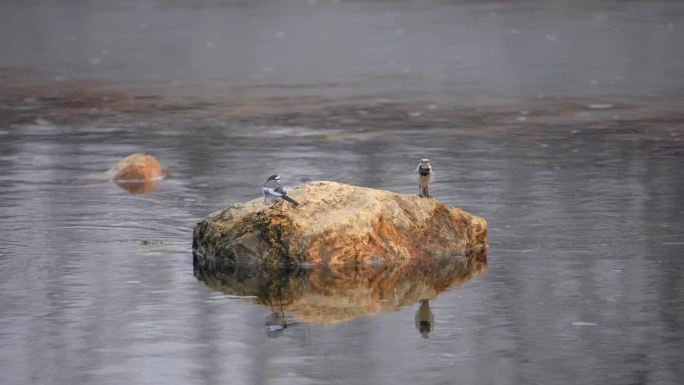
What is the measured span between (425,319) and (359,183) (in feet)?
16.9

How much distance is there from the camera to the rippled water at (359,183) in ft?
27.5

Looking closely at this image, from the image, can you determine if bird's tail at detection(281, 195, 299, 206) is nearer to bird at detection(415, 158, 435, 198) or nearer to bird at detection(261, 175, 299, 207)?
bird at detection(261, 175, 299, 207)

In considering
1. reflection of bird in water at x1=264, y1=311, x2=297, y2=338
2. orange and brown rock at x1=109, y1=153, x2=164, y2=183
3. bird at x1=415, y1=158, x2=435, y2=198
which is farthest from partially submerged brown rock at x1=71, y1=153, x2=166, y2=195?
reflection of bird in water at x1=264, y1=311, x2=297, y2=338

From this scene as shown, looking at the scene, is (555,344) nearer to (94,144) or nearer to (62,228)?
(62,228)

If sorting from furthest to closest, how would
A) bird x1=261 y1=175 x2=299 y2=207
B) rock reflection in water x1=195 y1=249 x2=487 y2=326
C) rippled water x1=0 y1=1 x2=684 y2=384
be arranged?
bird x1=261 y1=175 x2=299 y2=207 < rock reflection in water x1=195 y1=249 x2=487 y2=326 < rippled water x1=0 y1=1 x2=684 y2=384

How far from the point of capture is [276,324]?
29.8 feet

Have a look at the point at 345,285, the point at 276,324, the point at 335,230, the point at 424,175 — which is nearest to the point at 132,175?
the point at 424,175

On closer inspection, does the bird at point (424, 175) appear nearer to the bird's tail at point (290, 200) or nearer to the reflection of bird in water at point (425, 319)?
the bird's tail at point (290, 200)

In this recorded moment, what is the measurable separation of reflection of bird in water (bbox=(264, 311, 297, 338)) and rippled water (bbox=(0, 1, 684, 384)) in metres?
0.02

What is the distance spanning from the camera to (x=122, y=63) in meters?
24.2

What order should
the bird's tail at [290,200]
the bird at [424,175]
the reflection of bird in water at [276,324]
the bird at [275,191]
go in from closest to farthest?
the reflection of bird in water at [276,324] < the bird at [275,191] < the bird's tail at [290,200] < the bird at [424,175]

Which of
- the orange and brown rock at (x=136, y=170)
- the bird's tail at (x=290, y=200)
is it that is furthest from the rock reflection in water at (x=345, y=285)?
the orange and brown rock at (x=136, y=170)

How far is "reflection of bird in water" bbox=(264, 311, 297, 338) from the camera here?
884 cm

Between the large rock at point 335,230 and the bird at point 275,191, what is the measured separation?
6 cm
